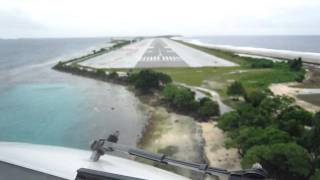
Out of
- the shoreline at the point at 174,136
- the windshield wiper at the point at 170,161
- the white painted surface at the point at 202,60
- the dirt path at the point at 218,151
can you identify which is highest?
the windshield wiper at the point at 170,161

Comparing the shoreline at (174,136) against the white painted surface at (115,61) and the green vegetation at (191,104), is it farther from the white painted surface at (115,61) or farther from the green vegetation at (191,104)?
the white painted surface at (115,61)

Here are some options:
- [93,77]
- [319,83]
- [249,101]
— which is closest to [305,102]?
[249,101]

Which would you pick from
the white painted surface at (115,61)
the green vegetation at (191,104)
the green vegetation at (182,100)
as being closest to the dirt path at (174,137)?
the green vegetation at (191,104)

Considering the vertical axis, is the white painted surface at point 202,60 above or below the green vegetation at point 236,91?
below

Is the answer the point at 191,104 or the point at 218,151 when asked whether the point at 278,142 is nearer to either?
the point at 218,151

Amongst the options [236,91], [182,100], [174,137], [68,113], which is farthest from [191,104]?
[68,113]

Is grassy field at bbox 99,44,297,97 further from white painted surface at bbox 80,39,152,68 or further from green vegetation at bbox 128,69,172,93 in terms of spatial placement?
white painted surface at bbox 80,39,152,68

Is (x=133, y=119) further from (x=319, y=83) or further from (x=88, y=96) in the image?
(x=319, y=83)
